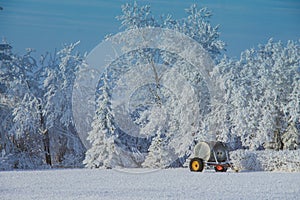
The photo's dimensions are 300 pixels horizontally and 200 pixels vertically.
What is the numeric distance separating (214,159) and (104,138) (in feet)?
16.0

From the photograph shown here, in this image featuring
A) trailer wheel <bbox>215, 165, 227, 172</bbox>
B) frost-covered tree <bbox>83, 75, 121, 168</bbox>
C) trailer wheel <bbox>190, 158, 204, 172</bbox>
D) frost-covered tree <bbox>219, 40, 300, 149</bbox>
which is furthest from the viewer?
frost-covered tree <bbox>83, 75, 121, 168</bbox>

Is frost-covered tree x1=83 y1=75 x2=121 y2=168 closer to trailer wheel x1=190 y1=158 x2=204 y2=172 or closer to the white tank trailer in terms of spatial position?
trailer wheel x1=190 y1=158 x2=204 y2=172

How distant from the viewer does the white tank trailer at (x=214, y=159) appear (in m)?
17.4

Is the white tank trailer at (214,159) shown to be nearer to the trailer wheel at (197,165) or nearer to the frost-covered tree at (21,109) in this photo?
the trailer wheel at (197,165)

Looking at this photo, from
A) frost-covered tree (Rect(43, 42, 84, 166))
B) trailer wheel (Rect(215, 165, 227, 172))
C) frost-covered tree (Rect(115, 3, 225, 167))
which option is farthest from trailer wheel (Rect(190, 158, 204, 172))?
frost-covered tree (Rect(43, 42, 84, 166))

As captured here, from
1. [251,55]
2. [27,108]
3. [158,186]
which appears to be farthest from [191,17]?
[158,186]

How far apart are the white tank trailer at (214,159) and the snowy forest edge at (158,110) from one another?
1.08m

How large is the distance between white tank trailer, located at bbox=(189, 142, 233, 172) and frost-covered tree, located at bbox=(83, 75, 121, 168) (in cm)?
376

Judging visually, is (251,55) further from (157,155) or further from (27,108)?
(27,108)

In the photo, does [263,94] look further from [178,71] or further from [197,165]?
[197,165]

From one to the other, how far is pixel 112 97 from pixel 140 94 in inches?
63.3

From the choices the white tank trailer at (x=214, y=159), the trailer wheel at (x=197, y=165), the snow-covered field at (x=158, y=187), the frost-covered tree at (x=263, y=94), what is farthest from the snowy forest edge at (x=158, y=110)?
the snow-covered field at (x=158, y=187)

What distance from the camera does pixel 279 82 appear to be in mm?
20000

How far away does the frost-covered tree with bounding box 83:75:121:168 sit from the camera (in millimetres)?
20156
